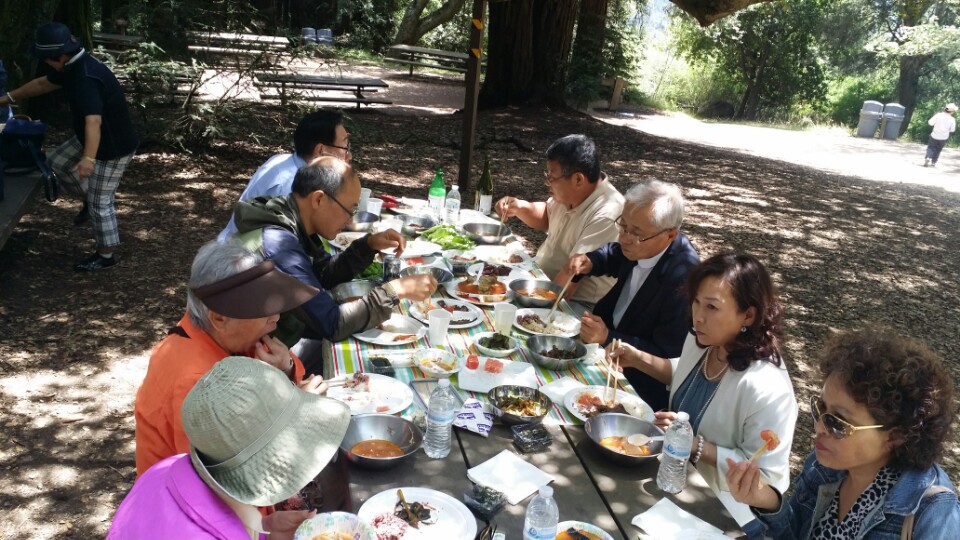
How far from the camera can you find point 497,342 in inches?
134

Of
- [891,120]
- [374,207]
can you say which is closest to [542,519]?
[374,207]

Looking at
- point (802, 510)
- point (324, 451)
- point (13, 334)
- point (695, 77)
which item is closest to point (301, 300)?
point (324, 451)

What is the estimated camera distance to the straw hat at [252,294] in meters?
2.35

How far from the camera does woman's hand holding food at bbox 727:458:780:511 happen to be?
2.26 metres

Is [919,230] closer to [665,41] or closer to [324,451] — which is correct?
[324,451]

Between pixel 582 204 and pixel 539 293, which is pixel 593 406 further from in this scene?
pixel 582 204

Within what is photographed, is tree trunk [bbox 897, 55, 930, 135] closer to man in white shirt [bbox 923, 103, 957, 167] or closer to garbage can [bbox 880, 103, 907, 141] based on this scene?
garbage can [bbox 880, 103, 907, 141]

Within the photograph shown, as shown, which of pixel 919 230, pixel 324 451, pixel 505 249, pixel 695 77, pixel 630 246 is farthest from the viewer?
pixel 695 77

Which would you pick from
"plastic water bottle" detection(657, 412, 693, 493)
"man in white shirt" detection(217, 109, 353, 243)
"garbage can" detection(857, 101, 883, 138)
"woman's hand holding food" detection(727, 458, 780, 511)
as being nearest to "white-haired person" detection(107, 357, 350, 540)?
"plastic water bottle" detection(657, 412, 693, 493)

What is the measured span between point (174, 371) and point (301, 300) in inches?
19.7

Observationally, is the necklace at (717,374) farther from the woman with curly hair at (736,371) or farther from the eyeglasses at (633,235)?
the eyeglasses at (633,235)

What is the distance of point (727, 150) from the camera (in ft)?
50.2

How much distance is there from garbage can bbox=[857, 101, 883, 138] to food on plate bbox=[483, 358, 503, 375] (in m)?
23.8

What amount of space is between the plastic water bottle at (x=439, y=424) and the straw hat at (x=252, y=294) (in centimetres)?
63
